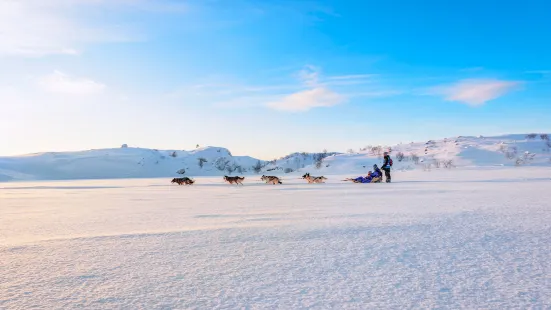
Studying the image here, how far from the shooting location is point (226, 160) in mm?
41750

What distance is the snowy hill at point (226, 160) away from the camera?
2775 centimetres

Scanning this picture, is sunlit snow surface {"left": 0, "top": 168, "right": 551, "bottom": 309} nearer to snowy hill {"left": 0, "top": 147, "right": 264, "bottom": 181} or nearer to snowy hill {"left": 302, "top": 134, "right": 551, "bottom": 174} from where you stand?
snowy hill {"left": 302, "top": 134, "right": 551, "bottom": 174}

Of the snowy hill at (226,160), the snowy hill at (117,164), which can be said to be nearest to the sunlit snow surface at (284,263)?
the snowy hill at (226,160)

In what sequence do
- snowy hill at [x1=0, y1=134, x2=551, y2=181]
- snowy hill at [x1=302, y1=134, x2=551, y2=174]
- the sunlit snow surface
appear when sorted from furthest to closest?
snowy hill at [x1=0, y1=134, x2=551, y2=181] → snowy hill at [x1=302, y1=134, x2=551, y2=174] → the sunlit snow surface

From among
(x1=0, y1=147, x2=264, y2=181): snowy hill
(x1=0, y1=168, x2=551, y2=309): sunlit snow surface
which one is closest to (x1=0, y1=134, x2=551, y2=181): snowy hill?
(x1=0, y1=147, x2=264, y2=181): snowy hill

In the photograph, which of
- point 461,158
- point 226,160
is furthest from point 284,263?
point 226,160

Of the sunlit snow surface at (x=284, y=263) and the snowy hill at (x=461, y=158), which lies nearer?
the sunlit snow surface at (x=284, y=263)

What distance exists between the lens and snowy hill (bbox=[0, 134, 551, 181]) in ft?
91.0

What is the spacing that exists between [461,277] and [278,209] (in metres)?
3.64

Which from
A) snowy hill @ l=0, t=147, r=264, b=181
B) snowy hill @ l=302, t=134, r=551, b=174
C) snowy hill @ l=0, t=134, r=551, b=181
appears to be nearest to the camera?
snowy hill @ l=302, t=134, r=551, b=174

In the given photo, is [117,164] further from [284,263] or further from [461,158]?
[284,263]

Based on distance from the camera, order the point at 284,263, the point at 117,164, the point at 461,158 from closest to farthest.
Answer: the point at 284,263 → the point at 461,158 → the point at 117,164

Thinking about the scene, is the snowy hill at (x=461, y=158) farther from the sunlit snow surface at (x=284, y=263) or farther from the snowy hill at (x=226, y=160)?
the sunlit snow surface at (x=284, y=263)

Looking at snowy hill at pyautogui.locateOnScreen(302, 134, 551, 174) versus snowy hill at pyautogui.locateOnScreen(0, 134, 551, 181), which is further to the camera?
snowy hill at pyautogui.locateOnScreen(0, 134, 551, 181)
